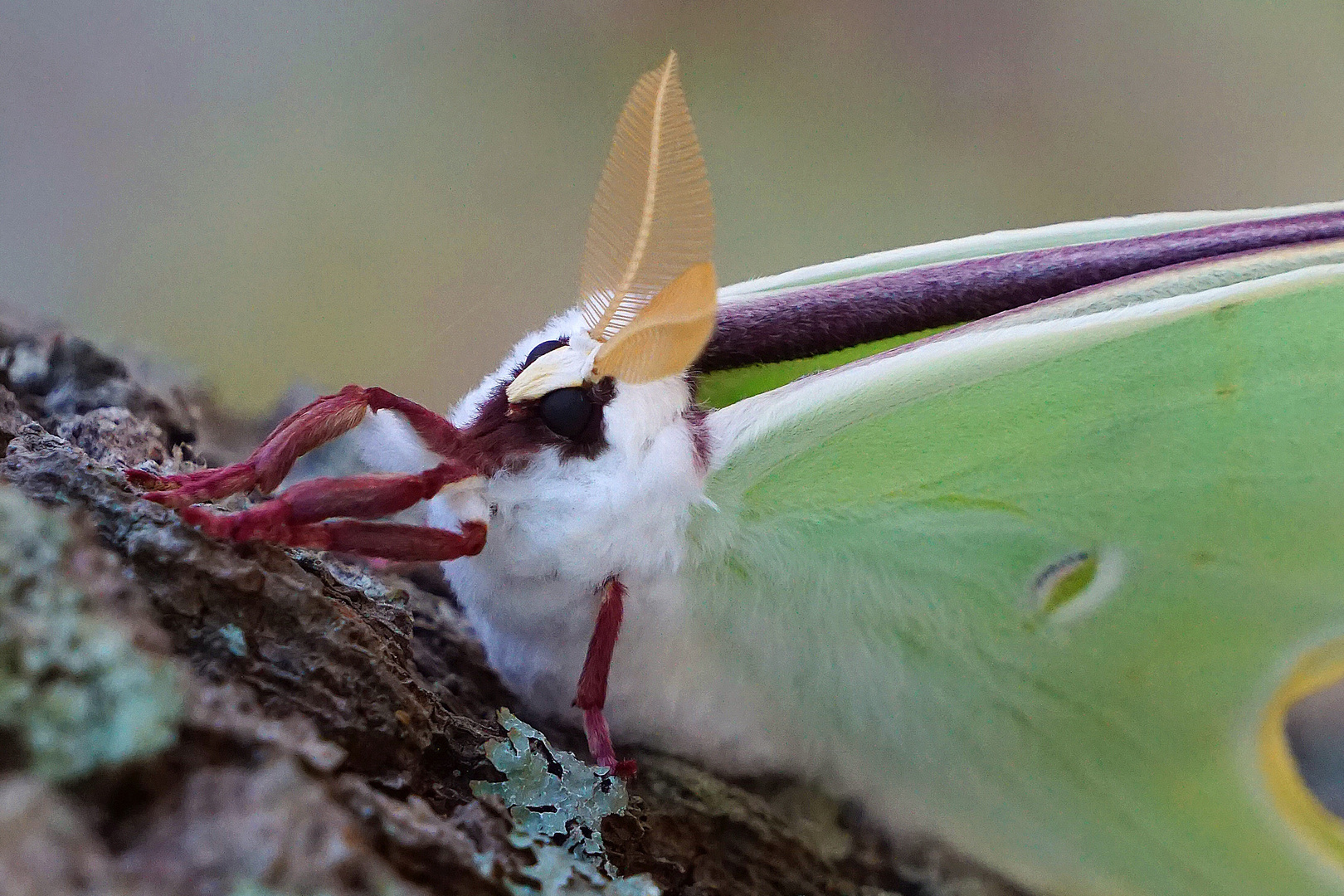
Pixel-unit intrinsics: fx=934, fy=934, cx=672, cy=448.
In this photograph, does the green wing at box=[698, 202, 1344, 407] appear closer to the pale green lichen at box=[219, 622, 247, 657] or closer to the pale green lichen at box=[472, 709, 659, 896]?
the pale green lichen at box=[472, 709, 659, 896]

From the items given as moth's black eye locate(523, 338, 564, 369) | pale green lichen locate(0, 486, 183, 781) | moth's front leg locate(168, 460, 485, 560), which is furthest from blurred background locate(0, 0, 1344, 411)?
pale green lichen locate(0, 486, 183, 781)

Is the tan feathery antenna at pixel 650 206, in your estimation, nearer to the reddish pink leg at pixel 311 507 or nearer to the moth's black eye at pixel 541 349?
the moth's black eye at pixel 541 349

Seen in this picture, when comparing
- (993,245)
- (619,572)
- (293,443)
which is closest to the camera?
(293,443)

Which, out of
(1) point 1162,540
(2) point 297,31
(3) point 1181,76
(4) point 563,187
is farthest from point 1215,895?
(3) point 1181,76

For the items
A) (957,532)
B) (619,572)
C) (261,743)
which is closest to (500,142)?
(619,572)

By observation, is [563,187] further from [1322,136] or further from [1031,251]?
[1322,136]

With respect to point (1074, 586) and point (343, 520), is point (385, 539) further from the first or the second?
point (1074, 586)

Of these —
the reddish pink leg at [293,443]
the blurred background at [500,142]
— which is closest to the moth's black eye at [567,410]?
the reddish pink leg at [293,443]
